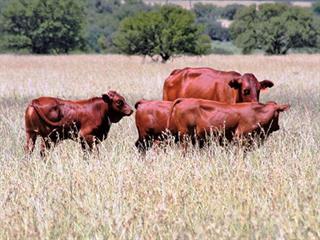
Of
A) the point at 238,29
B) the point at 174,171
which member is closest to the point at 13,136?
the point at 174,171

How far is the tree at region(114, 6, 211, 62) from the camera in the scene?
4181 centimetres

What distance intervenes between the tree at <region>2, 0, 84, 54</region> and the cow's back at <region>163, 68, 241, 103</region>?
56.3m

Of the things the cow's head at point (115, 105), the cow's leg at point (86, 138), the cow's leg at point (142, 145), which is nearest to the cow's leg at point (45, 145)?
the cow's leg at point (86, 138)

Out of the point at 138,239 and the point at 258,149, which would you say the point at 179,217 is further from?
the point at 258,149

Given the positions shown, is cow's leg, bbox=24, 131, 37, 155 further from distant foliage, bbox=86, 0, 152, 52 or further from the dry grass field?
distant foliage, bbox=86, 0, 152, 52

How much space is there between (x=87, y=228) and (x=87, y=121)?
3826mm

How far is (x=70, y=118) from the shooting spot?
27.6 ft

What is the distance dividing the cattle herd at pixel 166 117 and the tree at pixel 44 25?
57836 millimetres

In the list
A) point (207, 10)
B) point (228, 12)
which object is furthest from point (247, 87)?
point (207, 10)

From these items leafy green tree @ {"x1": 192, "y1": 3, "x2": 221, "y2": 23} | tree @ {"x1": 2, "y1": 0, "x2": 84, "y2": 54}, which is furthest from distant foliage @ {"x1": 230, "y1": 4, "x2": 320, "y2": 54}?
leafy green tree @ {"x1": 192, "y1": 3, "x2": 221, "y2": 23}

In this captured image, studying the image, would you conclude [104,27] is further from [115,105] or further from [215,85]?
[115,105]

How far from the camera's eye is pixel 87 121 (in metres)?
8.47

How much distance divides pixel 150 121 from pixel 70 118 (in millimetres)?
903

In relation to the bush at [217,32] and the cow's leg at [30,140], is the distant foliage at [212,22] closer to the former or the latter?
the bush at [217,32]
